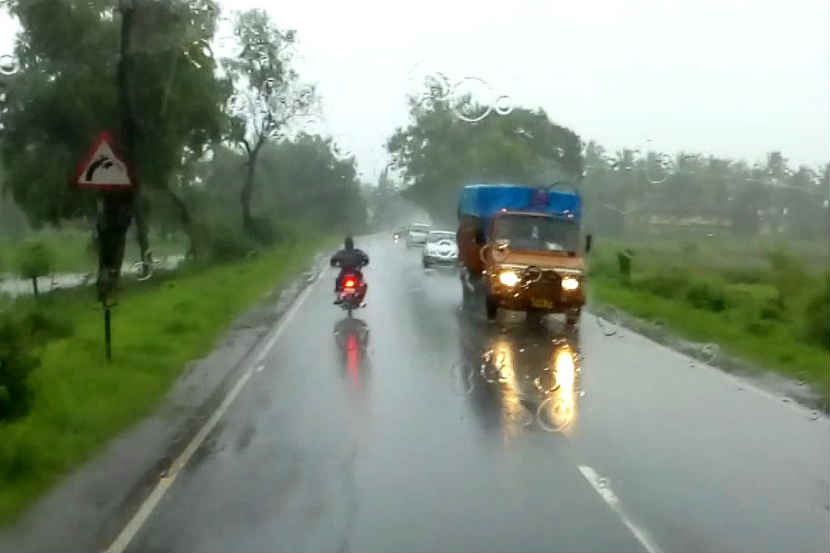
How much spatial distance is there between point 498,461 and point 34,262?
1917cm

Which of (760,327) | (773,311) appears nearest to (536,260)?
(760,327)

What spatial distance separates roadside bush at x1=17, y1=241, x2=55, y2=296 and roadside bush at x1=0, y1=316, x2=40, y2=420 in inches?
589

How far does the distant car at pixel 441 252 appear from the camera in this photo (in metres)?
44.4

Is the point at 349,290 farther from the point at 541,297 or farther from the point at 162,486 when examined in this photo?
the point at 162,486

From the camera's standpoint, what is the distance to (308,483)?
982 centimetres

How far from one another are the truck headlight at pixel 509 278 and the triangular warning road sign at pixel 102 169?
930 cm

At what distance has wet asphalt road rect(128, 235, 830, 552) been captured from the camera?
323 inches

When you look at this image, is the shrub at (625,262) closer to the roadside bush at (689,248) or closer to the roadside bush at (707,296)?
the roadside bush at (689,248)

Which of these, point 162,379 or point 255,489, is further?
point 162,379

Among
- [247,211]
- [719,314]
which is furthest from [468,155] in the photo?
[719,314]

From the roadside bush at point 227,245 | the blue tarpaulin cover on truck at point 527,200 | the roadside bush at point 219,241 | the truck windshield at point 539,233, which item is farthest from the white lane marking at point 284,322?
the roadside bush at point 227,245

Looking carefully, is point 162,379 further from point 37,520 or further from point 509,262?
point 509,262

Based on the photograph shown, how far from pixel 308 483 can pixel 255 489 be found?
439 mm

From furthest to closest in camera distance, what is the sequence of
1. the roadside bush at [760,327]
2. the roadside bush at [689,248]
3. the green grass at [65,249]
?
the roadside bush at [689,248] < the green grass at [65,249] < the roadside bush at [760,327]
